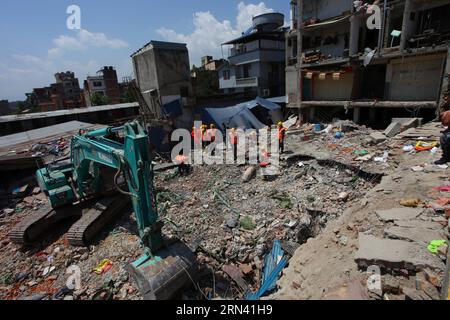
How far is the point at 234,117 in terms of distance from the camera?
57.5 feet

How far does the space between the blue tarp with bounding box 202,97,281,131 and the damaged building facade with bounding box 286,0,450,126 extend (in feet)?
12.8

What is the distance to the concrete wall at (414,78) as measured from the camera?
13.5 m

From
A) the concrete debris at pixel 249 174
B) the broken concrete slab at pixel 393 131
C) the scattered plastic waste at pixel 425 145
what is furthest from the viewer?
the broken concrete slab at pixel 393 131

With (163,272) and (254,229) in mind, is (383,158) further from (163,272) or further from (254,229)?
(163,272)

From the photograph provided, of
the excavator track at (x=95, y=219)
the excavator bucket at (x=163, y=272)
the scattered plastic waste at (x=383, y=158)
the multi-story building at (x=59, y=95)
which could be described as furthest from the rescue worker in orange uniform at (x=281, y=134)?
the multi-story building at (x=59, y=95)

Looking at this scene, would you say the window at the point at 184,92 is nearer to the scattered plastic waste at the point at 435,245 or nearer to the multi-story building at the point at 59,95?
the scattered plastic waste at the point at 435,245

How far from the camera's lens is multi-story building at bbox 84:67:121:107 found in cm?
4206

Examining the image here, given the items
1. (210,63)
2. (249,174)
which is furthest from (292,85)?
(210,63)

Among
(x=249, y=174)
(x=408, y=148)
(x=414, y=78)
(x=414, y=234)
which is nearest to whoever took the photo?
(x=414, y=234)

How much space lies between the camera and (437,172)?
267 inches

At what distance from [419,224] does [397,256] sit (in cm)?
124

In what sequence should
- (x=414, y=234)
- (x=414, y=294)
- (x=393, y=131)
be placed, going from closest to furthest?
(x=414, y=294), (x=414, y=234), (x=393, y=131)

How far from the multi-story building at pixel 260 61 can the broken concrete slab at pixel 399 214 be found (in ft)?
64.7

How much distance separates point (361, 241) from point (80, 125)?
18199mm
